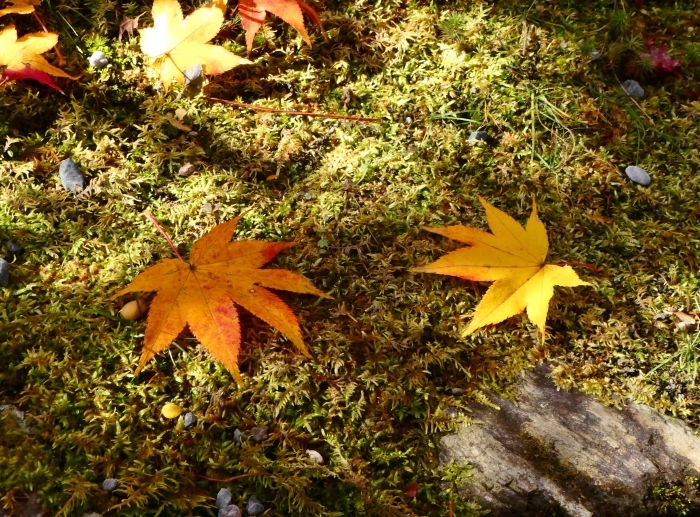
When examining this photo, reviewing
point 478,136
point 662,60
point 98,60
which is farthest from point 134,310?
point 662,60

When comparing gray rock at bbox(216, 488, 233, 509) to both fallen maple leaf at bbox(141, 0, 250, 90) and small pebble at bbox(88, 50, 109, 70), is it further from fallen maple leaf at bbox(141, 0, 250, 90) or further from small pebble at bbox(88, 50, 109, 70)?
small pebble at bbox(88, 50, 109, 70)

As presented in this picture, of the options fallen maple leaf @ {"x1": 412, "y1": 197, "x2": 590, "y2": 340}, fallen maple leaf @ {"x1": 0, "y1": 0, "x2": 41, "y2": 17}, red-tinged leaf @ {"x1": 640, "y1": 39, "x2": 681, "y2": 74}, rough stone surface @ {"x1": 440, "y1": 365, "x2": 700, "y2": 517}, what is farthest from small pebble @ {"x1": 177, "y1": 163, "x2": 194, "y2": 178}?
red-tinged leaf @ {"x1": 640, "y1": 39, "x2": 681, "y2": 74}

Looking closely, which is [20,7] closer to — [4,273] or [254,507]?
[4,273]

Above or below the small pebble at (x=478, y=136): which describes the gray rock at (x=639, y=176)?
below

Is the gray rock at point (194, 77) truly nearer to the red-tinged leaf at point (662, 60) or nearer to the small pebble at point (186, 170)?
the small pebble at point (186, 170)

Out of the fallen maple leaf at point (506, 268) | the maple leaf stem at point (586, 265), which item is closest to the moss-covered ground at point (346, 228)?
the maple leaf stem at point (586, 265)
